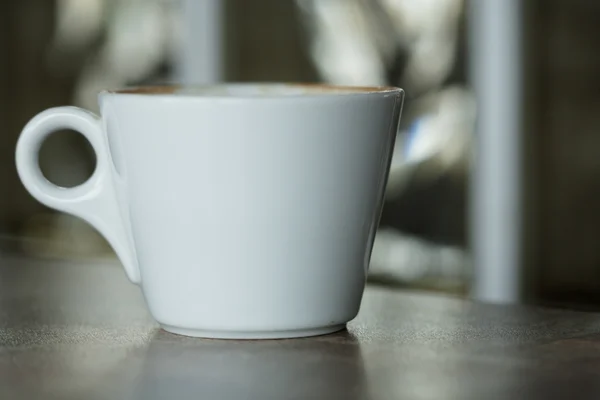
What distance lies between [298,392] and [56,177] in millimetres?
2437

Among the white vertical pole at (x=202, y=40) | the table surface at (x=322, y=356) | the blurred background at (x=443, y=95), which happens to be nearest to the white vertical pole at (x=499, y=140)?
the blurred background at (x=443, y=95)

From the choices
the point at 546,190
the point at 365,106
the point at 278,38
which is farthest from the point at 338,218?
the point at 278,38

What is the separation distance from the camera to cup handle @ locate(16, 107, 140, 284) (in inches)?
17.5

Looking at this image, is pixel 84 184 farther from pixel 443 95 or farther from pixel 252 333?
pixel 443 95

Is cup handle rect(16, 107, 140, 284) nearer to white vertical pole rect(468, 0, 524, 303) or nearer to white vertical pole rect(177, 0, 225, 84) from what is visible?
white vertical pole rect(468, 0, 524, 303)

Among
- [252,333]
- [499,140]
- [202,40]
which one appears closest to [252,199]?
[252,333]

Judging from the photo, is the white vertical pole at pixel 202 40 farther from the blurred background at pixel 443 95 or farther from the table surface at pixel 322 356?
the table surface at pixel 322 356

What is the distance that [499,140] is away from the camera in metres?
2.02

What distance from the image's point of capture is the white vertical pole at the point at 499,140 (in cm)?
200

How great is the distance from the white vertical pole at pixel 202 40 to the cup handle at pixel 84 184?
2.02 metres

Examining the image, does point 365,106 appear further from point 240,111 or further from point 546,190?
point 546,190

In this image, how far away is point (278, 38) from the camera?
2.39 meters

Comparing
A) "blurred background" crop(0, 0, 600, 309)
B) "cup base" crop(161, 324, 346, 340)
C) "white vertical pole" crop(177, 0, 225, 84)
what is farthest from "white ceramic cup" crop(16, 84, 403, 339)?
→ "white vertical pole" crop(177, 0, 225, 84)

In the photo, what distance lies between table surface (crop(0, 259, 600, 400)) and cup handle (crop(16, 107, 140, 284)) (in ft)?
0.12
